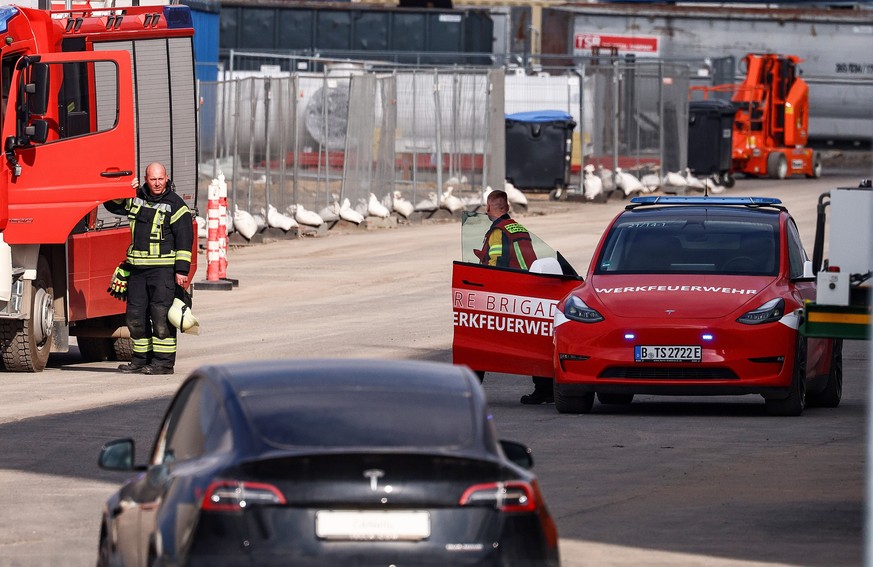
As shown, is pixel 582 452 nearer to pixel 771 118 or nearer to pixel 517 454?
pixel 517 454

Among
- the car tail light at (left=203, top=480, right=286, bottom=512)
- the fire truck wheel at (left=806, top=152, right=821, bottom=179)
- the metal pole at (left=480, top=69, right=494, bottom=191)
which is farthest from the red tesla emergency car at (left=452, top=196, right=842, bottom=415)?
the fire truck wheel at (left=806, top=152, right=821, bottom=179)

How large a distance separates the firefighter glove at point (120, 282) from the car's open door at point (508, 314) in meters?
3.25

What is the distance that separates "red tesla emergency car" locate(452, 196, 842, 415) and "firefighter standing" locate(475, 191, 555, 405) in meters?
0.16

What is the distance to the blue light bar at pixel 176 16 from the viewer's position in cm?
1658

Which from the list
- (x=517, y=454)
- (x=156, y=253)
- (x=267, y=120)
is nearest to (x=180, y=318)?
(x=156, y=253)

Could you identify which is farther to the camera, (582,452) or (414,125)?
(414,125)

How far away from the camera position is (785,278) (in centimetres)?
1340

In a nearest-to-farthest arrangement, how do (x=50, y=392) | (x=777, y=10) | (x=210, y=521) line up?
(x=210, y=521), (x=50, y=392), (x=777, y=10)

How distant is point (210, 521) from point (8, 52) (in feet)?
36.0

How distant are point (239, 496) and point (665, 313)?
306 inches

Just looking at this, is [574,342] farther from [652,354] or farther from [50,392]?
[50,392]

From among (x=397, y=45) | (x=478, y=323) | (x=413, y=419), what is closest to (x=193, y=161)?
(x=478, y=323)

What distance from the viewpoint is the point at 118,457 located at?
658 centimetres

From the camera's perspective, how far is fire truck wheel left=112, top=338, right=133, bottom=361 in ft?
57.8
